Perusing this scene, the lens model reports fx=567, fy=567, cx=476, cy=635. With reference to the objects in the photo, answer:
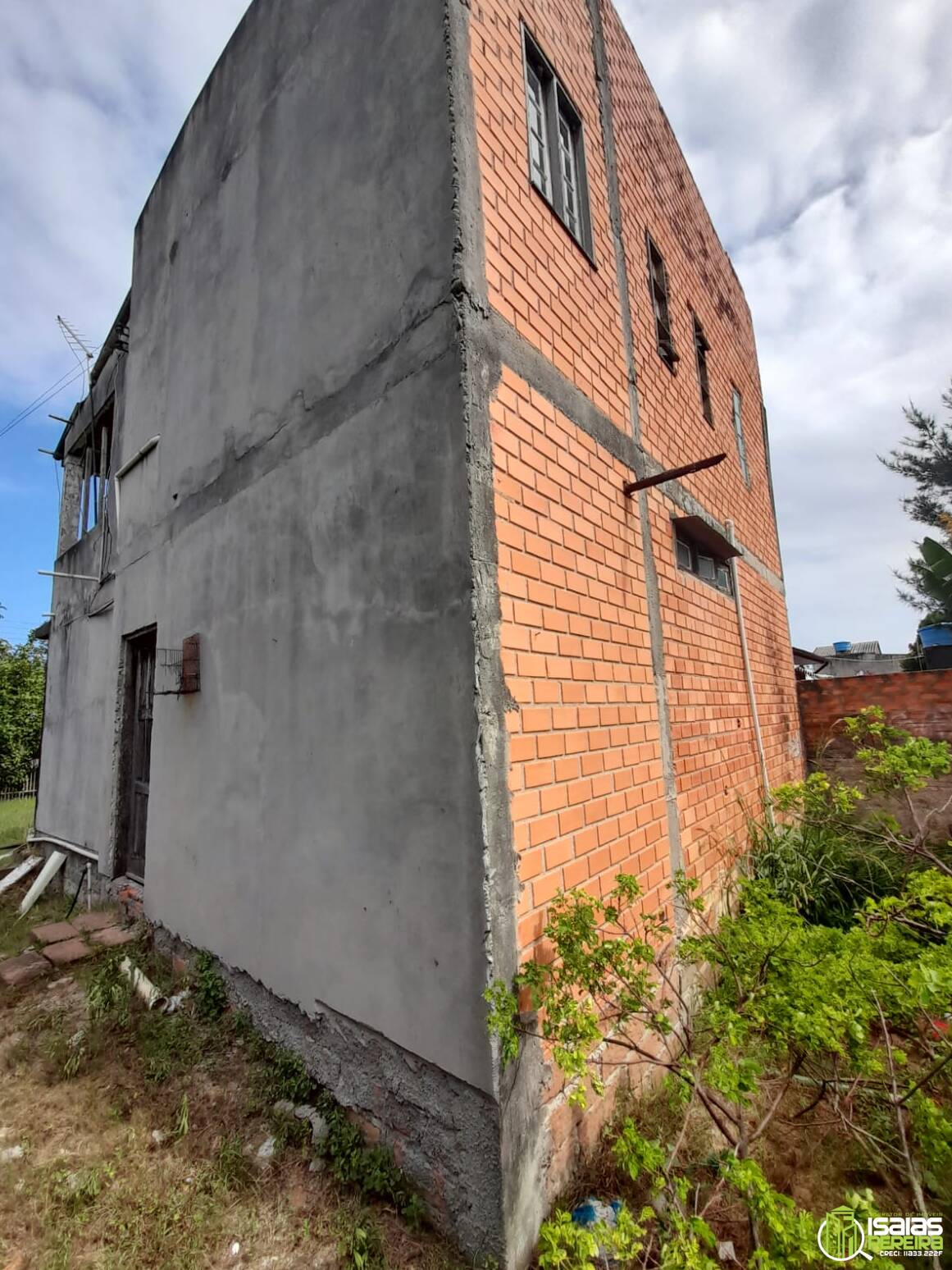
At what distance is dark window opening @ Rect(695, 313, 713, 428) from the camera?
5387 millimetres

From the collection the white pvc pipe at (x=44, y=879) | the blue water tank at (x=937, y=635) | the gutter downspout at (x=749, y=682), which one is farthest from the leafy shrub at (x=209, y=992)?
the blue water tank at (x=937, y=635)

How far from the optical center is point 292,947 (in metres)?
2.64

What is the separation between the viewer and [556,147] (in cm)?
314

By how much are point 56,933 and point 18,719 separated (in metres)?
14.3

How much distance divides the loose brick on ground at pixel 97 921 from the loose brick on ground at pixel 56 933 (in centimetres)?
7

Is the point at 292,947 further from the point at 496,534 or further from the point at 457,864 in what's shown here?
the point at 496,534

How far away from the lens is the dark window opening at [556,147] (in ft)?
9.83

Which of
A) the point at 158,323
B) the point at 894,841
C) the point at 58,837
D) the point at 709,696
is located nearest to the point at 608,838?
the point at 894,841

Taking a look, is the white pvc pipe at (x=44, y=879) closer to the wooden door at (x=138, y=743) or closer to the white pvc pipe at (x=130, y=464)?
the wooden door at (x=138, y=743)

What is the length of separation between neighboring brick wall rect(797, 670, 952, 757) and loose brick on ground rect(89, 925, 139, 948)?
289 inches

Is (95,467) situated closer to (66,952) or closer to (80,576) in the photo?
(80,576)

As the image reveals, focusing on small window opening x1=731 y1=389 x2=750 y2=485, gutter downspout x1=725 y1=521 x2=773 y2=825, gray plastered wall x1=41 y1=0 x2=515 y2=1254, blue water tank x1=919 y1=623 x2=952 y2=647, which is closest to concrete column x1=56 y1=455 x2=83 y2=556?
gray plastered wall x1=41 y1=0 x2=515 y2=1254

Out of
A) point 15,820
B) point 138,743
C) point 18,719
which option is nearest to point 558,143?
point 138,743

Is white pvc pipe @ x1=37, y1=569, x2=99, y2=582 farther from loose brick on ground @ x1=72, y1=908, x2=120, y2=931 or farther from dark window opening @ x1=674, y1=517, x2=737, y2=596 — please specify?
dark window opening @ x1=674, y1=517, x2=737, y2=596
